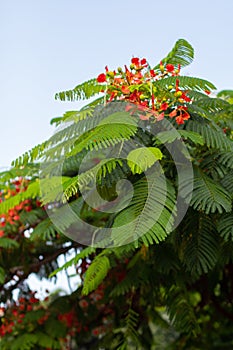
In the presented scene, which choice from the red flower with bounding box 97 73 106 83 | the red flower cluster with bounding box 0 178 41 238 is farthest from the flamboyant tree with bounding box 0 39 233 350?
the red flower cluster with bounding box 0 178 41 238

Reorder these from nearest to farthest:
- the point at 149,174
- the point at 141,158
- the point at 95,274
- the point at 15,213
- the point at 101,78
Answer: the point at 141,158, the point at 149,174, the point at 101,78, the point at 95,274, the point at 15,213

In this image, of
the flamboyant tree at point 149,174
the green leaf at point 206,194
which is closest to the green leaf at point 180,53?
the flamboyant tree at point 149,174

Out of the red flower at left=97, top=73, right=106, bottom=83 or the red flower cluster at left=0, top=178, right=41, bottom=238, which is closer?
the red flower at left=97, top=73, right=106, bottom=83

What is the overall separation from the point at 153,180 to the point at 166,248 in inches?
45.6

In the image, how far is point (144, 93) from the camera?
2.49 m

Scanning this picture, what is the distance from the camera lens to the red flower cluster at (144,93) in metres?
2.40

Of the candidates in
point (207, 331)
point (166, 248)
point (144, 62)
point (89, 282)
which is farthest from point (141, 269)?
point (207, 331)

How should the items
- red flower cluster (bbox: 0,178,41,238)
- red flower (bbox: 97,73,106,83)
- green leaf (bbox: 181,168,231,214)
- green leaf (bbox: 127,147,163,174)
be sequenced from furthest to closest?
1. red flower cluster (bbox: 0,178,41,238)
2. red flower (bbox: 97,73,106,83)
3. green leaf (bbox: 181,168,231,214)
4. green leaf (bbox: 127,147,163,174)

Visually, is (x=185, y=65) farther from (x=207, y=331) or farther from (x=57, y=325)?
(x=207, y=331)

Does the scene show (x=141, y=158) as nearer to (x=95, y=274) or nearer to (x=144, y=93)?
(x=144, y=93)

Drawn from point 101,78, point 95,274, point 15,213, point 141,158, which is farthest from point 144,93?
point 15,213

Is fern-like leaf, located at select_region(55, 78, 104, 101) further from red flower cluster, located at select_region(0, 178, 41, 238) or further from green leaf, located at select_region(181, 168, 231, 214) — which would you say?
red flower cluster, located at select_region(0, 178, 41, 238)

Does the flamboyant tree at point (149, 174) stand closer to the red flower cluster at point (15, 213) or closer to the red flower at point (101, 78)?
the red flower at point (101, 78)

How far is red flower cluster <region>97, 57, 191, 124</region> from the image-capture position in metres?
2.40
